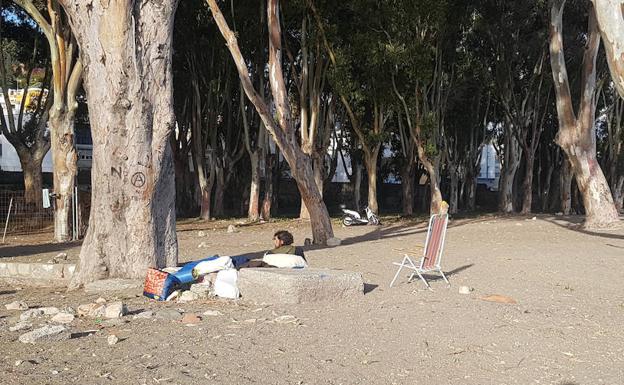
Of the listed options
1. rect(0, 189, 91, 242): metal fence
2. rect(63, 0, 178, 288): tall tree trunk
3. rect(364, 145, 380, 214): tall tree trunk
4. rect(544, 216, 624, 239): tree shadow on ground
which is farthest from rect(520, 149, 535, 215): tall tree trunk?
rect(63, 0, 178, 288): tall tree trunk

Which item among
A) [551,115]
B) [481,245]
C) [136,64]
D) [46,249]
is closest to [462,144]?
[551,115]

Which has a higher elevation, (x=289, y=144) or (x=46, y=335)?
(x=289, y=144)

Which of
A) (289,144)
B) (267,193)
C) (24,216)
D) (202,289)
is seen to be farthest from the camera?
(267,193)

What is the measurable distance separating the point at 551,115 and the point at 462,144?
16.7ft

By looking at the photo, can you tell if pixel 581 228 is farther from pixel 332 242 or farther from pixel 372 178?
pixel 372 178

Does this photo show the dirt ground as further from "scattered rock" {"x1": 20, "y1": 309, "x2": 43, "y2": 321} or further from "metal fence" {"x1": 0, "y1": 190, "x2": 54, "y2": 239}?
"metal fence" {"x1": 0, "y1": 190, "x2": 54, "y2": 239}

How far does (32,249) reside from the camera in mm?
15922

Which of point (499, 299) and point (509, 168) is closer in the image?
point (499, 299)

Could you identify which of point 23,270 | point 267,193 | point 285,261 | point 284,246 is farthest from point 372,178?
point 285,261

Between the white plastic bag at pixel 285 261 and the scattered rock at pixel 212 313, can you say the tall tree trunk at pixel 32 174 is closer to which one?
the white plastic bag at pixel 285 261

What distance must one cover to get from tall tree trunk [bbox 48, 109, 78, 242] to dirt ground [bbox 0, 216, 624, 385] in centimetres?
773

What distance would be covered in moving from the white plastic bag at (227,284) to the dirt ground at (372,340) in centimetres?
15

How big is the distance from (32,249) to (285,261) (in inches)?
384

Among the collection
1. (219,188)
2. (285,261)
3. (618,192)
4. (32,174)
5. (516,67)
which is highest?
(516,67)
